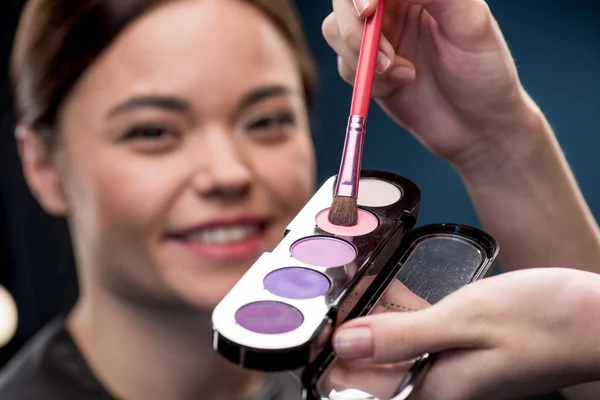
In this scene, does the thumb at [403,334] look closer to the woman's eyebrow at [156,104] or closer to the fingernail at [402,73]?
the fingernail at [402,73]

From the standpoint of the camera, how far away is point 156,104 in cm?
74

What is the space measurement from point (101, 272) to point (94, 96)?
221mm

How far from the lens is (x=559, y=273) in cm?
41

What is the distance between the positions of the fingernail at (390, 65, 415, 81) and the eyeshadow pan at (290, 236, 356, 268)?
0.58 feet

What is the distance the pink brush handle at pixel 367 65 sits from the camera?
0.46 meters

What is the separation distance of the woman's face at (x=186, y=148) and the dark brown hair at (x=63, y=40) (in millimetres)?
15

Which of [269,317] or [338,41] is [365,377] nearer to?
[269,317]

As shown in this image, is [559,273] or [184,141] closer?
[559,273]

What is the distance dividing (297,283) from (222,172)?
0.35 metres

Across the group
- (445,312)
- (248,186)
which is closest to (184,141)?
(248,186)

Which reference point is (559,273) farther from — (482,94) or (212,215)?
(212,215)

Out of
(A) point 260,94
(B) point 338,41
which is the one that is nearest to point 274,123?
(A) point 260,94

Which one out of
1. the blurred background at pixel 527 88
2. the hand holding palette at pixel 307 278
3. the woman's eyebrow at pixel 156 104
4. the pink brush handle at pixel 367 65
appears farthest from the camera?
the blurred background at pixel 527 88

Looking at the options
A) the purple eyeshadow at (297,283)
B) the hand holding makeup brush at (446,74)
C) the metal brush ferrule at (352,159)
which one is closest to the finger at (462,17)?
the hand holding makeup brush at (446,74)
